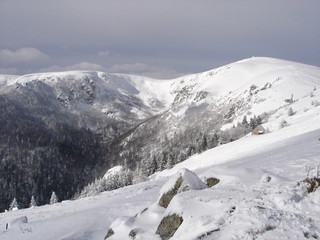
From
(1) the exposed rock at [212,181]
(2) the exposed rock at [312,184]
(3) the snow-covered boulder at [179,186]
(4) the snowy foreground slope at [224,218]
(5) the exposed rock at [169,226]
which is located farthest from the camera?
(1) the exposed rock at [212,181]

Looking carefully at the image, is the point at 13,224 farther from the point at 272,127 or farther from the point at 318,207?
the point at 272,127

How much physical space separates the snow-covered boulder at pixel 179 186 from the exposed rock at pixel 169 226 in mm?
2198

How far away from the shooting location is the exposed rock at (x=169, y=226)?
9.62m

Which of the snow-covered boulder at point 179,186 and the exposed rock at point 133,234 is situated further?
the snow-covered boulder at point 179,186

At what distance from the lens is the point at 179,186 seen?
12.7 m

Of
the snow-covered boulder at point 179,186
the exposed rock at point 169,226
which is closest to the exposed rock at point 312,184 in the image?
the snow-covered boulder at point 179,186

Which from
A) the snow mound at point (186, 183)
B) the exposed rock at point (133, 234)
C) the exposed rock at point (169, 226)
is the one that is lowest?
the exposed rock at point (133, 234)

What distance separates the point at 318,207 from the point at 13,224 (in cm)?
1437

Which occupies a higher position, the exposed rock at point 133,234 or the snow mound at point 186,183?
the snow mound at point 186,183

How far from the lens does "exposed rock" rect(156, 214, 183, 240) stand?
A: 9.62 m

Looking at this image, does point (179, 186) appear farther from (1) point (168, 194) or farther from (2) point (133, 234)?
→ (2) point (133, 234)

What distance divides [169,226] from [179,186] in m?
2.94

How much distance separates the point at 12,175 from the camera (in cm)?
17088

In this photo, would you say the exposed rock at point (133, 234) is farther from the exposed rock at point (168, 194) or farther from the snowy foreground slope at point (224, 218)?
the exposed rock at point (168, 194)
